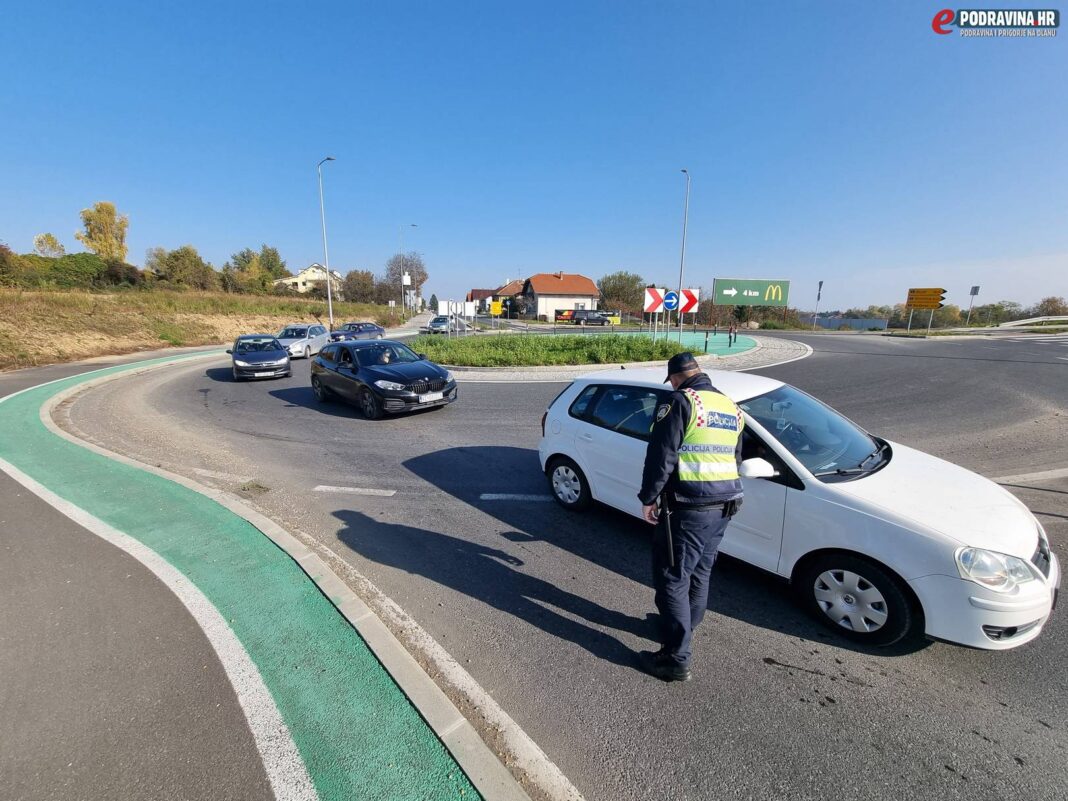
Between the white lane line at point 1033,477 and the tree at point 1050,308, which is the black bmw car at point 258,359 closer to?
the white lane line at point 1033,477

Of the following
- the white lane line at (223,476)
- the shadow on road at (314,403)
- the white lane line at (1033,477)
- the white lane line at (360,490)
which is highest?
the white lane line at (1033,477)

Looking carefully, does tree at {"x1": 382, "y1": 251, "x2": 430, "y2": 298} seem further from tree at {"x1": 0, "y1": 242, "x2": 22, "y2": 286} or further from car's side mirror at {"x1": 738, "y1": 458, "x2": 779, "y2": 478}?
car's side mirror at {"x1": 738, "y1": 458, "x2": 779, "y2": 478}

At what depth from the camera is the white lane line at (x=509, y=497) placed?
514cm

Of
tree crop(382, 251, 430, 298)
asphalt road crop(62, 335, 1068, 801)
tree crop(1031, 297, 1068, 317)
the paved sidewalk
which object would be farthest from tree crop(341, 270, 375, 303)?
tree crop(1031, 297, 1068, 317)

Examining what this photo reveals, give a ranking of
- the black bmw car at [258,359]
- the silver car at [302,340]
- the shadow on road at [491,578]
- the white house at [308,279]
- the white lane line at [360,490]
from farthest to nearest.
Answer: the white house at [308,279], the silver car at [302,340], the black bmw car at [258,359], the white lane line at [360,490], the shadow on road at [491,578]

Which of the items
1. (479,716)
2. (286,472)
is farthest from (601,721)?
(286,472)

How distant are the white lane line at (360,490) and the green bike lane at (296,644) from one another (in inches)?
41.5

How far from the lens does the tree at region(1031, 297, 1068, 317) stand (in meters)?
47.5

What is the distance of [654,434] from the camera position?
248 cm

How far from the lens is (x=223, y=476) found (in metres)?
5.94

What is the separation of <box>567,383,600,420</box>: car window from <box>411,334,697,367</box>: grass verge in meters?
11.9

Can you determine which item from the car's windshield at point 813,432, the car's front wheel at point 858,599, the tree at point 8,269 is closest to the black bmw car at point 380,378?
the car's windshield at point 813,432

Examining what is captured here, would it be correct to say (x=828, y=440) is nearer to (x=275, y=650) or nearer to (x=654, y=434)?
(x=654, y=434)

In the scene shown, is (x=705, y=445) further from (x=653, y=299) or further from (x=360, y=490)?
(x=653, y=299)
